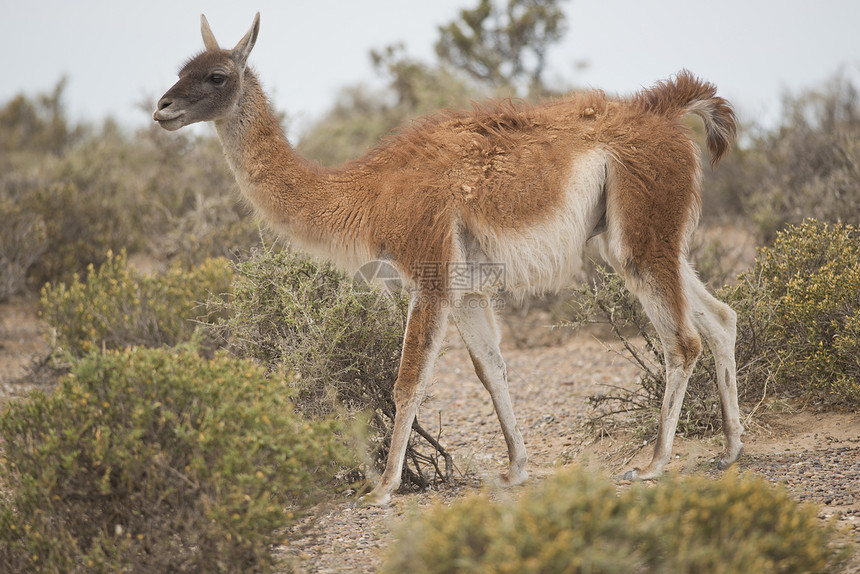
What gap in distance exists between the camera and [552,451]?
595 cm

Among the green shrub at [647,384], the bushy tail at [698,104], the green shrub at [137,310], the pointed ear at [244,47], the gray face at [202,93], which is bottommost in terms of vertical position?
the green shrub at [647,384]

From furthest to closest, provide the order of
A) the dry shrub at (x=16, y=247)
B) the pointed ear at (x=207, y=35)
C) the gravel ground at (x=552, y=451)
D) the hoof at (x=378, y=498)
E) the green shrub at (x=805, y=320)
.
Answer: the dry shrub at (x=16, y=247)
the green shrub at (x=805, y=320)
the pointed ear at (x=207, y=35)
the hoof at (x=378, y=498)
the gravel ground at (x=552, y=451)

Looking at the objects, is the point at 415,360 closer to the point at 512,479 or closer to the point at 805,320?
the point at 512,479

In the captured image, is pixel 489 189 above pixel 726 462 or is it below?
above

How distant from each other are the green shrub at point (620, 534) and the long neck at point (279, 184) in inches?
98.9

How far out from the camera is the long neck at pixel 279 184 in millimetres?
4992

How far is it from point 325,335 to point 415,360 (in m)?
0.69

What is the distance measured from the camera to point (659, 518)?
2688 millimetres

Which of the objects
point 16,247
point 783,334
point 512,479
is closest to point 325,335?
point 512,479

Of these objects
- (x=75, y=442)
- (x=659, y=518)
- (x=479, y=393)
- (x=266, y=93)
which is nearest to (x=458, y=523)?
(x=659, y=518)

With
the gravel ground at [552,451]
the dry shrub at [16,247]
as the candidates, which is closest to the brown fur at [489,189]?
the gravel ground at [552,451]

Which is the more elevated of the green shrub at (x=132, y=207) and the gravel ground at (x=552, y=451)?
the green shrub at (x=132, y=207)

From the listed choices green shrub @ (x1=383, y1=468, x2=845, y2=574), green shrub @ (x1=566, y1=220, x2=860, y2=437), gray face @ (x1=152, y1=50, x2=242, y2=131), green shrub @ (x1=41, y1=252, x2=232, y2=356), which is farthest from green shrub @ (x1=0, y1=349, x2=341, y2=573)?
green shrub @ (x1=41, y1=252, x2=232, y2=356)

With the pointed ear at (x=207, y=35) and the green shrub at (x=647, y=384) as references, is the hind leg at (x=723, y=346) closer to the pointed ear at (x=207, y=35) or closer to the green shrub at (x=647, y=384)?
the green shrub at (x=647, y=384)
